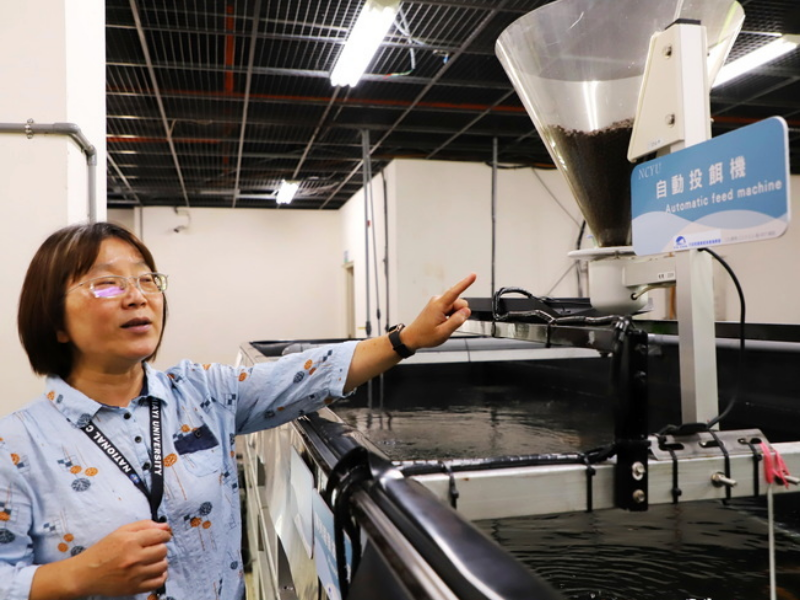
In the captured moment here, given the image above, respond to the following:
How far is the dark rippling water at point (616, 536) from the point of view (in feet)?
3.68

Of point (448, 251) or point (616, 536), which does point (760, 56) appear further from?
point (616, 536)

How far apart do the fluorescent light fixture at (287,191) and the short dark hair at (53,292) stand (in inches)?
299

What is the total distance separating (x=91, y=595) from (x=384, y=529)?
1.89 feet

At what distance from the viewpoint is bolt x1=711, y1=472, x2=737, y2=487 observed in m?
0.92

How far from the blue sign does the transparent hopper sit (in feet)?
1.00

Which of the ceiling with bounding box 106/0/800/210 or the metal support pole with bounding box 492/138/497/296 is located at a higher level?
the ceiling with bounding box 106/0/800/210

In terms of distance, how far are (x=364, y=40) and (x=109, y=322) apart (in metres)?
3.52

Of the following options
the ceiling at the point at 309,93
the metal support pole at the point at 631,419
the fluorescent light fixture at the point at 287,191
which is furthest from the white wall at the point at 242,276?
the metal support pole at the point at 631,419

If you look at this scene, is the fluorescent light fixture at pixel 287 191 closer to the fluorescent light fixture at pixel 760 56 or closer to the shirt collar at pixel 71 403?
the fluorescent light fixture at pixel 760 56

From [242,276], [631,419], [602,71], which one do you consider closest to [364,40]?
[602,71]

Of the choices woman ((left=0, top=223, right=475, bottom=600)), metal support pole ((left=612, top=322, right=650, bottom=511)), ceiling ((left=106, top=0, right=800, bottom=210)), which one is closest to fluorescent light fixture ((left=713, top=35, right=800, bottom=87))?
ceiling ((left=106, top=0, right=800, bottom=210))

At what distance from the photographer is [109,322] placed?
1.00 m

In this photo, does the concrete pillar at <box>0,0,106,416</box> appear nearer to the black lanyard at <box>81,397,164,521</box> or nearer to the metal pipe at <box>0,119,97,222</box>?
the metal pipe at <box>0,119,97,222</box>

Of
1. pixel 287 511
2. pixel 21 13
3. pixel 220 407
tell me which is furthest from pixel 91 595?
pixel 21 13
